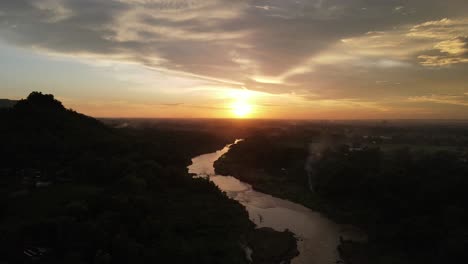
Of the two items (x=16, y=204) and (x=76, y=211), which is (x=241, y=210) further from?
(x=16, y=204)

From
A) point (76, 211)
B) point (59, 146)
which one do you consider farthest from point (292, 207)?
point (59, 146)

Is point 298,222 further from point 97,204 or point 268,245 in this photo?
point 97,204

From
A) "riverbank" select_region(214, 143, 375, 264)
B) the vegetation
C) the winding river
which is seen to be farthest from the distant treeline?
"riverbank" select_region(214, 143, 375, 264)

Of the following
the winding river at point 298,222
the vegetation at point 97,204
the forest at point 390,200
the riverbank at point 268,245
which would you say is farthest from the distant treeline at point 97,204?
the forest at point 390,200

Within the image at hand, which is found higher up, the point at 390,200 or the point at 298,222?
the point at 390,200

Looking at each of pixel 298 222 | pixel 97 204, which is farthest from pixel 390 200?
pixel 97 204
